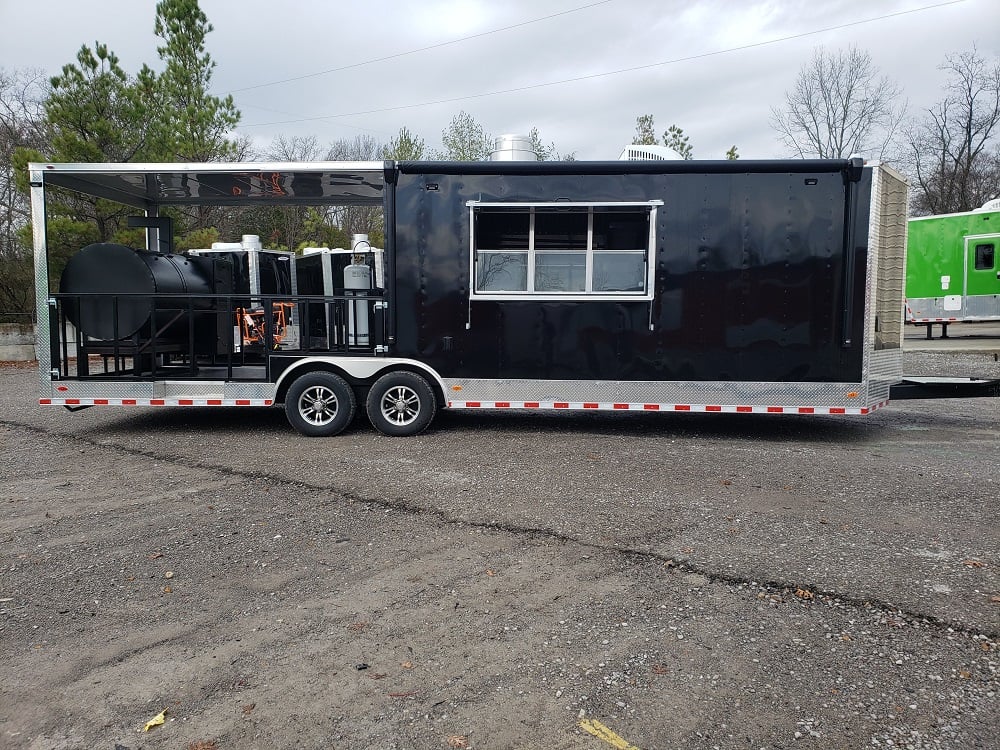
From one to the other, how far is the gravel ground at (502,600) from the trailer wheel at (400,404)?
0.99 metres

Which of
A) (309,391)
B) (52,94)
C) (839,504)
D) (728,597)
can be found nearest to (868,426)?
(839,504)

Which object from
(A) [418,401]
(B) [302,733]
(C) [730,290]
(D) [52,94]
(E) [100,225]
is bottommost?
(B) [302,733]

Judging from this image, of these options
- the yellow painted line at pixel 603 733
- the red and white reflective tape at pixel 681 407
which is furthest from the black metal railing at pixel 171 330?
the yellow painted line at pixel 603 733

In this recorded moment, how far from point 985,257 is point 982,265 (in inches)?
7.9

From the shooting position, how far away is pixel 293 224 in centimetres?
2844

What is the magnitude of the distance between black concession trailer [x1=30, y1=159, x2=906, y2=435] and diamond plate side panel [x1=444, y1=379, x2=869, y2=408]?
0.05ft

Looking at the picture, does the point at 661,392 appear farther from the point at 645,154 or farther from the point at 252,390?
the point at 252,390

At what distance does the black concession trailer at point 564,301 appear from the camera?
24.5ft

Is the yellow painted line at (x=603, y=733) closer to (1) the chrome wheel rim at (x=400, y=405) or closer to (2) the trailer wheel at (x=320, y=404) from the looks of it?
(1) the chrome wheel rim at (x=400, y=405)

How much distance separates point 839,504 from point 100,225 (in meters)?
17.4

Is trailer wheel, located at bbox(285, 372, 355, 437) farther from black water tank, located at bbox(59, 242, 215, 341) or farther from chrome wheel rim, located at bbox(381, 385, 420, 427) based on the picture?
black water tank, located at bbox(59, 242, 215, 341)

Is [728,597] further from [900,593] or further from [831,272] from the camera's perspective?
[831,272]

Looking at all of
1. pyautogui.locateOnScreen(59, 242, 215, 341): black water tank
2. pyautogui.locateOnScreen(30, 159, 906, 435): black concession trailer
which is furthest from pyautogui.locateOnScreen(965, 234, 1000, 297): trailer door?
pyautogui.locateOnScreen(59, 242, 215, 341): black water tank

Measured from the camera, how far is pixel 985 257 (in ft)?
58.3
